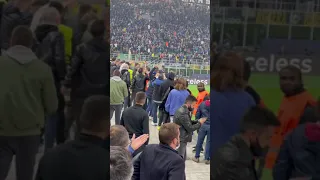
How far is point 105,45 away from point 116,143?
76.5 inches

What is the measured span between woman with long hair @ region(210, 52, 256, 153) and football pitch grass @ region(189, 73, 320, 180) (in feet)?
0.13

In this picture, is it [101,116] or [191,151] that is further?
[191,151]

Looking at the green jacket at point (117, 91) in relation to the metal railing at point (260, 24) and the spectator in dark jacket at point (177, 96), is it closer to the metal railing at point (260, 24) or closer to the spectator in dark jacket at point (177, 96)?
the spectator in dark jacket at point (177, 96)

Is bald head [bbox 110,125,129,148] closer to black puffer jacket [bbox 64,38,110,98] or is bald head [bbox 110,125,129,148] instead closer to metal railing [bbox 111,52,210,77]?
black puffer jacket [bbox 64,38,110,98]

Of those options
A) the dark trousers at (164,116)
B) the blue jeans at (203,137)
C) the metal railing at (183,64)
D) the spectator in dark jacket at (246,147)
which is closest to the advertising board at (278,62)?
the spectator in dark jacket at (246,147)

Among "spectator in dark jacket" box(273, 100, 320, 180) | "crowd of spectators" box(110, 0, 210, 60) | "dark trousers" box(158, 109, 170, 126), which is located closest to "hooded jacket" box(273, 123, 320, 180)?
"spectator in dark jacket" box(273, 100, 320, 180)

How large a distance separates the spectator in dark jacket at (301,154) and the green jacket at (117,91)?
6281 mm

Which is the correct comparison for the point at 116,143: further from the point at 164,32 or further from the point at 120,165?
the point at 164,32

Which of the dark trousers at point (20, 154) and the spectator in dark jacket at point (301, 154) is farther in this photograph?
the spectator in dark jacket at point (301, 154)

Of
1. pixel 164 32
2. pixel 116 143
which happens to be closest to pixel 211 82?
pixel 116 143

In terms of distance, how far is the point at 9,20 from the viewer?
3.90 ft

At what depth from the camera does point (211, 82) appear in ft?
4.42

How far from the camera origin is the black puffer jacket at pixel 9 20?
1.18 m

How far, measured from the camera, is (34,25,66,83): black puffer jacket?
1.21m
